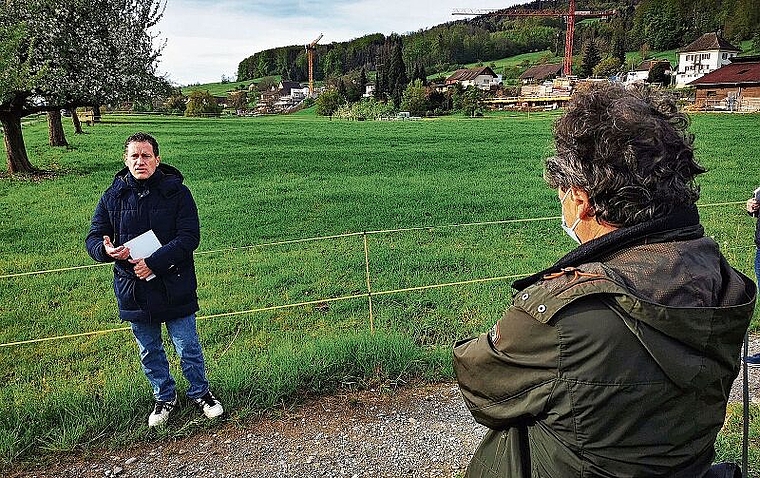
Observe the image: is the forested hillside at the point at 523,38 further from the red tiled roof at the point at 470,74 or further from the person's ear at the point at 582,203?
the person's ear at the point at 582,203

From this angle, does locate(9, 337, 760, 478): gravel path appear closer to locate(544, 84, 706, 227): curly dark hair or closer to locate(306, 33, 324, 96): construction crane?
locate(544, 84, 706, 227): curly dark hair

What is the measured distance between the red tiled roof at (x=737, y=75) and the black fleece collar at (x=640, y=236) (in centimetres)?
4122

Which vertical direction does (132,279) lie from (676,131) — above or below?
below

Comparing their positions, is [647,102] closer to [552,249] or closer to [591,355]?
[591,355]

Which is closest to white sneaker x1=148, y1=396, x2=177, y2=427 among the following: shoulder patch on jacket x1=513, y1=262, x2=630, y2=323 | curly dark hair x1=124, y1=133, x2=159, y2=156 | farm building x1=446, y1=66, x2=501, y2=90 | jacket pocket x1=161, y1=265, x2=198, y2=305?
jacket pocket x1=161, y1=265, x2=198, y2=305

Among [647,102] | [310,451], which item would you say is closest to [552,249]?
[310,451]

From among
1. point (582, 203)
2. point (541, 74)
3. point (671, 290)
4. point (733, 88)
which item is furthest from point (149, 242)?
point (541, 74)

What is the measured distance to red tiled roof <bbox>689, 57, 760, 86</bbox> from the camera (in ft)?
123

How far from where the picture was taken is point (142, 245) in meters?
4.06

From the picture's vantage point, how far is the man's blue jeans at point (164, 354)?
4.27 metres

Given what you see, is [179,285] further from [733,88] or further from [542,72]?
[542,72]

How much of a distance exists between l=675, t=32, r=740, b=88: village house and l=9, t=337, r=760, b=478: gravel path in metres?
56.9

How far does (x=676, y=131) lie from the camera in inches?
64.1

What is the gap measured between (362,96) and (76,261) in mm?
53721
